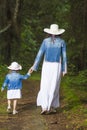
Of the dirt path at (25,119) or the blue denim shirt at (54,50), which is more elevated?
the blue denim shirt at (54,50)

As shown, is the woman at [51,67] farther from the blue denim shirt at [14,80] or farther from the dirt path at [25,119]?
the blue denim shirt at [14,80]

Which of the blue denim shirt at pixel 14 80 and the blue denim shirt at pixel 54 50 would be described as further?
the blue denim shirt at pixel 14 80

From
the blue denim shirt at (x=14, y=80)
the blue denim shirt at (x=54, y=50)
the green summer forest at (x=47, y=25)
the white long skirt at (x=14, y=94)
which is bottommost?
the green summer forest at (x=47, y=25)

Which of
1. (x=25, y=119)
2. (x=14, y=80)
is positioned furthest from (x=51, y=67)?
(x=25, y=119)

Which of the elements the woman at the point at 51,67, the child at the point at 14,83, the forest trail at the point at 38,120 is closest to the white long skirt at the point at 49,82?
the woman at the point at 51,67

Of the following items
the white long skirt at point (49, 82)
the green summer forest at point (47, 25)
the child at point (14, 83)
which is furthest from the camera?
the green summer forest at point (47, 25)

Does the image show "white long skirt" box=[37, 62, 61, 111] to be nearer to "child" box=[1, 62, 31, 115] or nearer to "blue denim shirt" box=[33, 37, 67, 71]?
"blue denim shirt" box=[33, 37, 67, 71]

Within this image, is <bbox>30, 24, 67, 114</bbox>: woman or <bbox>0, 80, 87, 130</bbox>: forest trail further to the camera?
<bbox>30, 24, 67, 114</bbox>: woman

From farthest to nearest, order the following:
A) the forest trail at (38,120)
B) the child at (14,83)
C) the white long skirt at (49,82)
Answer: the child at (14,83), the white long skirt at (49,82), the forest trail at (38,120)

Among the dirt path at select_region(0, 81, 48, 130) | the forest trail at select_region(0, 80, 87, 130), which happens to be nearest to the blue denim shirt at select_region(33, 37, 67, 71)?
the forest trail at select_region(0, 80, 87, 130)

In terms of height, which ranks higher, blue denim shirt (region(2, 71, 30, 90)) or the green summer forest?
blue denim shirt (region(2, 71, 30, 90))

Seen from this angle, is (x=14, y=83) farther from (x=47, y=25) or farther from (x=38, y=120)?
(x=47, y=25)

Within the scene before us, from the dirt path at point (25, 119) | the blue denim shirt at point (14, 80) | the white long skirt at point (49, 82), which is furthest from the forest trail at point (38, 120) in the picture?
the blue denim shirt at point (14, 80)

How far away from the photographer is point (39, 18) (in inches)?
1597
